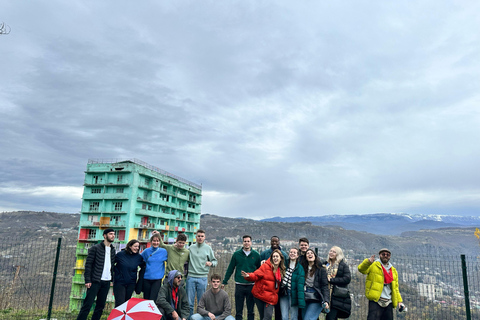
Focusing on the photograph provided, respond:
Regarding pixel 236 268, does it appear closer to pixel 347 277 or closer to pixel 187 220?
pixel 347 277

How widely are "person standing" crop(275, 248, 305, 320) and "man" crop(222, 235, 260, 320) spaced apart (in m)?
0.82

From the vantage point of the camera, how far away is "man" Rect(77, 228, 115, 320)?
23.8 feet

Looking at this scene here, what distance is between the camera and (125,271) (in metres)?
7.48

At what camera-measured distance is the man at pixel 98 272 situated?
725 centimetres

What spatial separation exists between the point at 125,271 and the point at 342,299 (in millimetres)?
4859

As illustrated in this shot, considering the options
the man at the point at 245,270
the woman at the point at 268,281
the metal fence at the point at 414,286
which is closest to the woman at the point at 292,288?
the woman at the point at 268,281

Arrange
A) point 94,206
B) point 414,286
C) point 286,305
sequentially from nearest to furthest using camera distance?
point 286,305 < point 414,286 < point 94,206

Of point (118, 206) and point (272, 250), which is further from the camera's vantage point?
point (118, 206)

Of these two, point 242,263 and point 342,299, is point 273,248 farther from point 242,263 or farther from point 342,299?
point 342,299

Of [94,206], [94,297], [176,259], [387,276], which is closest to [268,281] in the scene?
[176,259]

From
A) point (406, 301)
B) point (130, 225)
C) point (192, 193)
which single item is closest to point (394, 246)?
point (192, 193)

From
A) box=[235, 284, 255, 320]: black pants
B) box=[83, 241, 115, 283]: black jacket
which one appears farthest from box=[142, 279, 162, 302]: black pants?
box=[235, 284, 255, 320]: black pants

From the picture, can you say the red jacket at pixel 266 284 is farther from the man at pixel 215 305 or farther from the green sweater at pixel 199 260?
the green sweater at pixel 199 260

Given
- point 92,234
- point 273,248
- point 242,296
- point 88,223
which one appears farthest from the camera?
point 92,234
